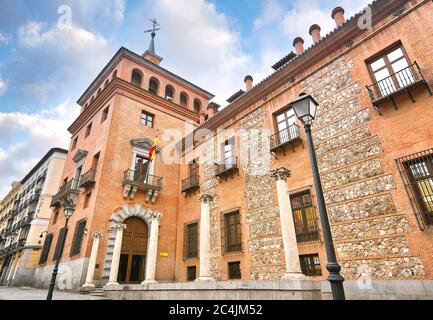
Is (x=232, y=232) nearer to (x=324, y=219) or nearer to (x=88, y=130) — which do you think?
(x=324, y=219)

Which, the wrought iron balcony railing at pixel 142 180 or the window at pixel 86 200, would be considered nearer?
the window at pixel 86 200

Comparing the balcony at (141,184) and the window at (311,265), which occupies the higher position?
the balcony at (141,184)

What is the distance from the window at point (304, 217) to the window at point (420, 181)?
324 cm

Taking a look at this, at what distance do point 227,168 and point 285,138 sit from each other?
12.0 ft

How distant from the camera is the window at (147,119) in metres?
19.4

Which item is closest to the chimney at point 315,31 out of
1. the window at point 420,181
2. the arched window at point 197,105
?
the window at point 420,181

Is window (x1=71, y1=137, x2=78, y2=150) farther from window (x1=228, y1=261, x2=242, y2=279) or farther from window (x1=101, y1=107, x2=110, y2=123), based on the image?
window (x1=228, y1=261, x2=242, y2=279)

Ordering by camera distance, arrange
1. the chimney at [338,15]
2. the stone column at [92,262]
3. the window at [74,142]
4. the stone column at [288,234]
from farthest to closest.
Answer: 1. the window at [74,142]
2. the stone column at [92,262]
3. the chimney at [338,15]
4. the stone column at [288,234]

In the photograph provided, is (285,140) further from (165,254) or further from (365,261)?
(165,254)

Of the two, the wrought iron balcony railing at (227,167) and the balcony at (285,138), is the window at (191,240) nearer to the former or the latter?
the wrought iron balcony railing at (227,167)

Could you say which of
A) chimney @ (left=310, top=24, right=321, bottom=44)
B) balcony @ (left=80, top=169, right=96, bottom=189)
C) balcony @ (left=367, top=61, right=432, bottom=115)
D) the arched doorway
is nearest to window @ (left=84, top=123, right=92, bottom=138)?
balcony @ (left=80, top=169, right=96, bottom=189)

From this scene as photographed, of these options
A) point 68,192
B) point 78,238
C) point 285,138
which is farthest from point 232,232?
point 68,192
